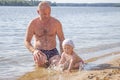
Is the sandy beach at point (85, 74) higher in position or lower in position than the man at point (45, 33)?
lower

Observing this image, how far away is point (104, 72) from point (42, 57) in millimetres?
1364

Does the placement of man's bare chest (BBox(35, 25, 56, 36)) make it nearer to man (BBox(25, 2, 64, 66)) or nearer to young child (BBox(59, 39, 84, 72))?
man (BBox(25, 2, 64, 66))

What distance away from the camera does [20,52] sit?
11.8 m

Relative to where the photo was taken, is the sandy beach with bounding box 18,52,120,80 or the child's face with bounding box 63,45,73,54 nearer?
the sandy beach with bounding box 18,52,120,80

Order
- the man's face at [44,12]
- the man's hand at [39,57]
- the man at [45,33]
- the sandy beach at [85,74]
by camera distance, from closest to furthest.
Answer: the sandy beach at [85,74] < the man's hand at [39,57] < the man's face at [44,12] < the man at [45,33]

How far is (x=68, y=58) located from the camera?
312 inches

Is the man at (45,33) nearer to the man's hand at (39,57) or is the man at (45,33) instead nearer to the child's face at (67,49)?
the man's hand at (39,57)

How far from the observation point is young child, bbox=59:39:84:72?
25.4 feet

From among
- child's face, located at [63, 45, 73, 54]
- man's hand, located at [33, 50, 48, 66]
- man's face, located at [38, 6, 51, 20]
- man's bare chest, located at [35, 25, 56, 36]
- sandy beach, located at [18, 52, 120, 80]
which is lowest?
sandy beach, located at [18, 52, 120, 80]

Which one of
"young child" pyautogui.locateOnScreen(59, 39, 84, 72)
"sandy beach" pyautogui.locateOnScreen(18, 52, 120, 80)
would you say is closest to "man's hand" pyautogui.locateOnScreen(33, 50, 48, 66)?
"sandy beach" pyautogui.locateOnScreen(18, 52, 120, 80)

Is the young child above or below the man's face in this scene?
below

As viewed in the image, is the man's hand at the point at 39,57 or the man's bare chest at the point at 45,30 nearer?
the man's hand at the point at 39,57

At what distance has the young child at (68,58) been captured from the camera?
7.73 m

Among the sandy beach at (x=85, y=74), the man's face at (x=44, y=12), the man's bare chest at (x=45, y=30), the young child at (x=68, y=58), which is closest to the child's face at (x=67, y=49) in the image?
the young child at (x=68, y=58)
